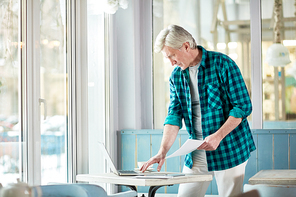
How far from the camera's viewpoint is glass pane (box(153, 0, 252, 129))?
125 inches

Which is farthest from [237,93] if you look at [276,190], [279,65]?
[279,65]

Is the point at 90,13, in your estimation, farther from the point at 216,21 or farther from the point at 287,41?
the point at 287,41

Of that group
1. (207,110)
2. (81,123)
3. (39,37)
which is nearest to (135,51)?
(81,123)

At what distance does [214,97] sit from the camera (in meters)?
1.88

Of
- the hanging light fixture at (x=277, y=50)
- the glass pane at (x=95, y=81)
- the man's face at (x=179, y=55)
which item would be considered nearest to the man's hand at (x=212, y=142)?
the man's face at (x=179, y=55)

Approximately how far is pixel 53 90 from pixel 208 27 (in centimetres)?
160

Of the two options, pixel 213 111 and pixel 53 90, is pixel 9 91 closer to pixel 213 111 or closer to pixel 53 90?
pixel 53 90

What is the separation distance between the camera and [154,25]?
11.3 feet

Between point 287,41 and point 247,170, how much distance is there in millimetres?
1143

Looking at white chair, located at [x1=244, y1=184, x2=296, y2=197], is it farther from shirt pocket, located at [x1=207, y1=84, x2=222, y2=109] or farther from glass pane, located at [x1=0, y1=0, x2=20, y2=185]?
glass pane, located at [x1=0, y1=0, x2=20, y2=185]

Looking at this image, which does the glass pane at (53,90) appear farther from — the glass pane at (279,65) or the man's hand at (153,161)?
the glass pane at (279,65)

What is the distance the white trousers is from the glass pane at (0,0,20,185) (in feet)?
3.14

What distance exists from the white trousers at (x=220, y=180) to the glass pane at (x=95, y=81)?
41.7 inches

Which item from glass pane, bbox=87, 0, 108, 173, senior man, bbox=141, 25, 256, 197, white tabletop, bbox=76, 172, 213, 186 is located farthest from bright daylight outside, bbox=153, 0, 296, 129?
white tabletop, bbox=76, 172, 213, 186
